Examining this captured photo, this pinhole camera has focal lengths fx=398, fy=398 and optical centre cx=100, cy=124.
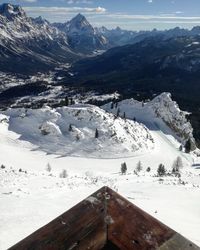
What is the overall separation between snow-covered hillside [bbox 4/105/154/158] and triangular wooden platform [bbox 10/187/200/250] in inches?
3070

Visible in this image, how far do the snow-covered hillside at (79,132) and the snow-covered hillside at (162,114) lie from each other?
18.6 m

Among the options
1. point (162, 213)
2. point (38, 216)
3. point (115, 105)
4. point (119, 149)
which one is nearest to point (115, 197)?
point (38, 216)

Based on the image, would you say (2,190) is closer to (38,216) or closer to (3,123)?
(38,216)

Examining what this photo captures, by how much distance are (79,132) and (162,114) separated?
41586 mm

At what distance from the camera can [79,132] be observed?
297ft

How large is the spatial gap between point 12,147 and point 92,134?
65.8 ft

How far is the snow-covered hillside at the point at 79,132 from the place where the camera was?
85.6 metres

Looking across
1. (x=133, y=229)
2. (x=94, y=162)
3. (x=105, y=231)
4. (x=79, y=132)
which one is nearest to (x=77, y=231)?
(x=105, y=231)

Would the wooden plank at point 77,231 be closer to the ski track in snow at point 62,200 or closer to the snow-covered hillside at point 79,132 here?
the ski track in snow at point 62,200

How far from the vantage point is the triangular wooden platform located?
3.65m

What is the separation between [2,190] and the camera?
23750mm

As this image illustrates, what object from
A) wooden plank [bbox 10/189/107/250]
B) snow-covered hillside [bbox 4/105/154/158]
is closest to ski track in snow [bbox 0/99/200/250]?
wooden plank [bbox 10/189/107/250]

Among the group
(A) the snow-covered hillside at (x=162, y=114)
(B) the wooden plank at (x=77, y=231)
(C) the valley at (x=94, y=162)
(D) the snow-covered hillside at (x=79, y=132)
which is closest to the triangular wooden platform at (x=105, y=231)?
(B) the wooden plank at (x=77, y=231)

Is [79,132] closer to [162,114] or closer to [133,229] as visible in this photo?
[162,114]
